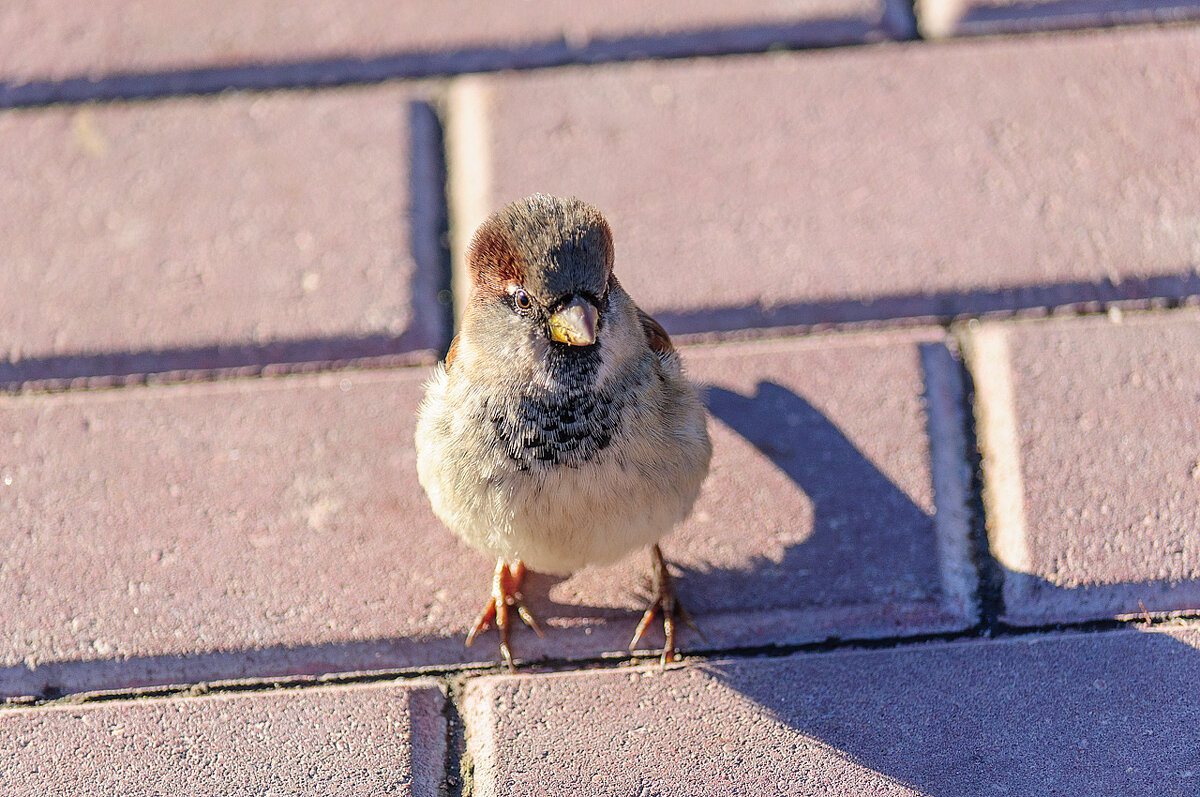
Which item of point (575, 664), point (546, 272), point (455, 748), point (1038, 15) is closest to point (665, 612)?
point (575, 664)

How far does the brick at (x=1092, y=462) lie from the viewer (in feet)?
6.46

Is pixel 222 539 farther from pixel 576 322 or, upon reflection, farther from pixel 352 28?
pixel 352 28

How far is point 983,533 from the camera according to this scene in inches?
80.4

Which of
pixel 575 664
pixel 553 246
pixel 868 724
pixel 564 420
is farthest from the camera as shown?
pixel 575 664

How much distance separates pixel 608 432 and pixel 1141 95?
1.63m

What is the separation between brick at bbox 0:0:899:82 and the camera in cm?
269

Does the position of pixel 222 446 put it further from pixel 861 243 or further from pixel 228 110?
pixel 861 243

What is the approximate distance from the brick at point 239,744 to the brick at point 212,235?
0.70 m

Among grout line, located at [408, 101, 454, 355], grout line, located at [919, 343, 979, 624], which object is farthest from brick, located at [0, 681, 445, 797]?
grout line, located at [919, 343, 979, 624]

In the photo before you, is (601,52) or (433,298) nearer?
(433,298)

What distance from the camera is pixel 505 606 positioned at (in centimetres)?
197

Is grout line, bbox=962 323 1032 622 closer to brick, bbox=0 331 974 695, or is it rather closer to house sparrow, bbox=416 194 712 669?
brick, bbox=0 331 974 695

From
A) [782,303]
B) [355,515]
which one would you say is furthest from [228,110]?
[782,303]

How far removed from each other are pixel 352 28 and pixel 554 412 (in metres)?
1.43
